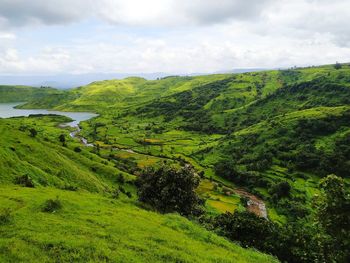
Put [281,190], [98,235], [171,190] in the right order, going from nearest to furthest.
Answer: [98,235] → [171,190] → [281,190]

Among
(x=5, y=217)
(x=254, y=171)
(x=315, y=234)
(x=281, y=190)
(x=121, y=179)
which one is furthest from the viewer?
(x=254, y=171)

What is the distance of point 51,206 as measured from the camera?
37.8 metres

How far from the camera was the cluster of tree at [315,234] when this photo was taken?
114ft

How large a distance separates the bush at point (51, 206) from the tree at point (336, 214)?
29.5 metres

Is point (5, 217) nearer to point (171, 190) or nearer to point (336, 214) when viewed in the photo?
point (171, 190)

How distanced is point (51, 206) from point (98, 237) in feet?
33.7

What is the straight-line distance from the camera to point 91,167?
99.9 metres

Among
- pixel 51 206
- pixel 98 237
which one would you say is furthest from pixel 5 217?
pixel 98 237

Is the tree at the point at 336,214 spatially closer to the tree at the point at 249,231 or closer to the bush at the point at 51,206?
the tree at the point at 249,231

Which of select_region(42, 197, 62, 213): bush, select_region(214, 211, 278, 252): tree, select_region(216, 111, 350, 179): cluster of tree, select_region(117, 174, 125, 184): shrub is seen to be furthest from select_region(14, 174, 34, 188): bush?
select_region(216, 111, 350, 179): cluster of tree

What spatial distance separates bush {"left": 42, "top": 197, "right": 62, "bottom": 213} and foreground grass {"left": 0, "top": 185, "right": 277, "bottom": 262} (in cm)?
69

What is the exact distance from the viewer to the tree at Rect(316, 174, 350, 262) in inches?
1353

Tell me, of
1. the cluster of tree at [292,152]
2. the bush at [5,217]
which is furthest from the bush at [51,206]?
the cluster of tree at [292,152]

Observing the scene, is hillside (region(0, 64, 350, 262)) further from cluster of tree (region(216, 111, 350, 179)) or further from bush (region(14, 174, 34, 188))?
bush (region(14, 174, 34, 188))
